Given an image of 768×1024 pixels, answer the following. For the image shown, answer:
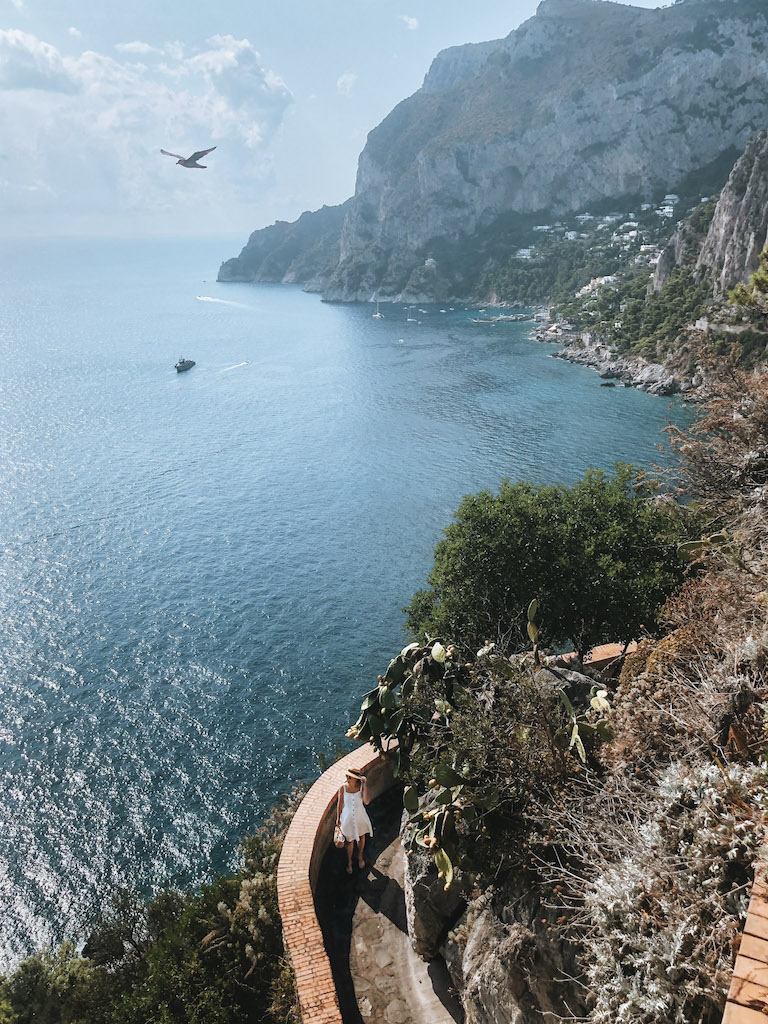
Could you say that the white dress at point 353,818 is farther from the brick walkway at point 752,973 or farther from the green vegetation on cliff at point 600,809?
the brick walkway at point 752,973

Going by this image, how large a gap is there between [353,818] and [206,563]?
3504 centimetres

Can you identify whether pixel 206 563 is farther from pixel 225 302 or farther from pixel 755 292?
pixel 225 302

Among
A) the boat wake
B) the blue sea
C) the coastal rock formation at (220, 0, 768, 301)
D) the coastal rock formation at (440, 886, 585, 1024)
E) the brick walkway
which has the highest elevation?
the coastal rock formation at (220, 0, 768, 301)

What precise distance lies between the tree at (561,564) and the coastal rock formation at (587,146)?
16079 centimetres

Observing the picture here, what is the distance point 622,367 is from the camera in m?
88.1

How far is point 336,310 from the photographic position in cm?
16725

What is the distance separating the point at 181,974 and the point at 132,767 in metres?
19.2

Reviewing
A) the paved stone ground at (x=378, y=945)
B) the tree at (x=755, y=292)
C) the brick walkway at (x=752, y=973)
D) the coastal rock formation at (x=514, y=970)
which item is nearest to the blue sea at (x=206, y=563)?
the paved stone ground at (x=378, y=945)

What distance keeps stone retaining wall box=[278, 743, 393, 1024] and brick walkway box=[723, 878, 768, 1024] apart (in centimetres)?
536

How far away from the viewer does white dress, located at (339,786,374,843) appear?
33.1ft

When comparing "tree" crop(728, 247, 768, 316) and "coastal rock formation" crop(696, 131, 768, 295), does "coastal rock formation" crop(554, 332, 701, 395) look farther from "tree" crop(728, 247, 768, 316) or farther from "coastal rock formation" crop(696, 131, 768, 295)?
"tree" crop(728, 247, 768, 316)

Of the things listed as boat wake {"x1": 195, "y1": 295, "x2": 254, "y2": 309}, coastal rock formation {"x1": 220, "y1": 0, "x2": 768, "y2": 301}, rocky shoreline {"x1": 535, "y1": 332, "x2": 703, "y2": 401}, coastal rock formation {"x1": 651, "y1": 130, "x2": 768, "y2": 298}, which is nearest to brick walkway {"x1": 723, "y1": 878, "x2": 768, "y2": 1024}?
rocky shoreline {"x1": 535, "y1": 332, "x2": 703, "y2": 401}

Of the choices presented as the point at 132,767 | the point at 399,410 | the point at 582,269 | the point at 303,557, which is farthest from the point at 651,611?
the point at 582,269

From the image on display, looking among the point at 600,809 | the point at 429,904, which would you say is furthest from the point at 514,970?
the point at 429,904
